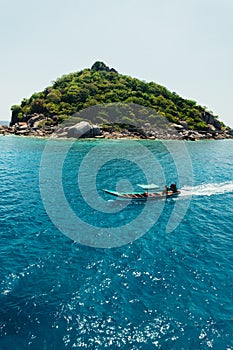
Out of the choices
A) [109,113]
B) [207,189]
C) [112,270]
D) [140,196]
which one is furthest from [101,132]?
[112,270]

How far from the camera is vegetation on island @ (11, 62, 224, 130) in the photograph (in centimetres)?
13975

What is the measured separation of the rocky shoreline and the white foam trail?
78022 millimetres

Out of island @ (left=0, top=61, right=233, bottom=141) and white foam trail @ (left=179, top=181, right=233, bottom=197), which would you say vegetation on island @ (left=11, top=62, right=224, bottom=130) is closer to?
island @ (left=0, top=61, right=233, bottom=141)

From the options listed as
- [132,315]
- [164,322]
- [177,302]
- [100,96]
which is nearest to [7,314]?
[132,315]

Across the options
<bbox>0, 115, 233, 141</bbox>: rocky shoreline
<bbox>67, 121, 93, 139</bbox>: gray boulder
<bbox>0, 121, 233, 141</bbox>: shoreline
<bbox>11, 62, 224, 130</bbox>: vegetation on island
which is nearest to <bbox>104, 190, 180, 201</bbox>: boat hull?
<bbox>67, 121, 93, 139</bbox>: gray boulder

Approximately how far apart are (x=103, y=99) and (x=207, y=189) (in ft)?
400

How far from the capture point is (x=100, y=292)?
17.5 metres

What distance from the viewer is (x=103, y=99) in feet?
496

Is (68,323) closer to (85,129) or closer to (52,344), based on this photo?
(52,344)

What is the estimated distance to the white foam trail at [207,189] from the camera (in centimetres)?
4116

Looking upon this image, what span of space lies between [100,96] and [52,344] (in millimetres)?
151789

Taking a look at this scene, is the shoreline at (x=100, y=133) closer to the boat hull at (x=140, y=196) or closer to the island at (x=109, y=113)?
the island at (x=109, y=113)

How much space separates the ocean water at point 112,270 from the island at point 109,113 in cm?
8509

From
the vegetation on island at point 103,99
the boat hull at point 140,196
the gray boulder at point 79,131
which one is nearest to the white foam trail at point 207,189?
the boat hull at point 140,196
